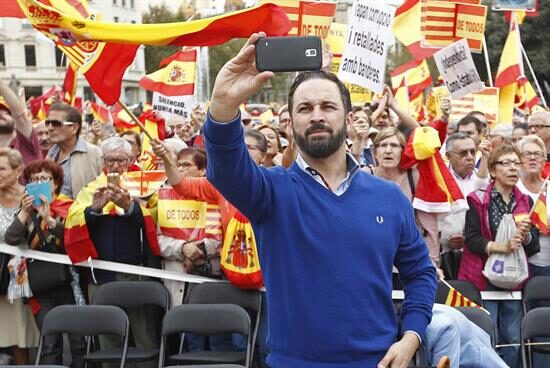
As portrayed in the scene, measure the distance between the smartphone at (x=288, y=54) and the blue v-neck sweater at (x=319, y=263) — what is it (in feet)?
1.12

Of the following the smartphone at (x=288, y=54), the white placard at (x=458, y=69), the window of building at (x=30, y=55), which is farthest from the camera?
the window of building at (x=30, y=55)

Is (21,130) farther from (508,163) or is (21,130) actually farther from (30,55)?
(30,55)

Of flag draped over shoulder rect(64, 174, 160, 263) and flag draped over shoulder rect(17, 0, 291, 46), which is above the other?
flag draped over shoulder rect(17, 0, 291, 46)

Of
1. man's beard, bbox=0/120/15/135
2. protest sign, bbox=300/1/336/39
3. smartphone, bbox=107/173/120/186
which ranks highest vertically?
protest sign, bbox=300/1/336/39

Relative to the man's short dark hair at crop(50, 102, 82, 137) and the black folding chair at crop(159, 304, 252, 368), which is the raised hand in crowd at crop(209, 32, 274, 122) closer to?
the black folding chair at crop(159, 304, 252, 368)

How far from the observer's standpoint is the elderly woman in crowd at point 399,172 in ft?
21.9

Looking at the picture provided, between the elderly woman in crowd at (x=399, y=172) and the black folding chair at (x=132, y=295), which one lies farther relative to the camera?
the black folding chair at (x=132, y=295)

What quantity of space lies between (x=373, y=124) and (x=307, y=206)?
682 cm

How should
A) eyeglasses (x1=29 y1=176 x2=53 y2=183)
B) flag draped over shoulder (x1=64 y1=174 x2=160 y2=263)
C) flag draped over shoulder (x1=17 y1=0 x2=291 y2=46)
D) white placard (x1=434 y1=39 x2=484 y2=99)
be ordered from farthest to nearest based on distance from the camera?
white placard (x1=434 y1=39 x2=484 y2=99) < eyeglasses (x1=29 y1=176 x2=53 y2=183) < flag draped over shoulder (x1=64 y1=174 x2=160 y2=263) < flag draped over shoulder (x1=17 y1=0 x2=291 y2=46)

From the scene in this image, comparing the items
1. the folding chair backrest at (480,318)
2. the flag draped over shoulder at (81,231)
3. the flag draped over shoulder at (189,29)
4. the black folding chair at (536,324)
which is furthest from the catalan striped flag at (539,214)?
the flag draped over shoulder at (81,231)

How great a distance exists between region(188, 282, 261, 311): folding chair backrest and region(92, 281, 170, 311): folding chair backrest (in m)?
0.25

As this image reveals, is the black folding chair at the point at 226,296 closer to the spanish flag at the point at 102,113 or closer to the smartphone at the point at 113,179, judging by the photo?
the smartphone at the point at 113,179

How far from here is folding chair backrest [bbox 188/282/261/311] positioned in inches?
264

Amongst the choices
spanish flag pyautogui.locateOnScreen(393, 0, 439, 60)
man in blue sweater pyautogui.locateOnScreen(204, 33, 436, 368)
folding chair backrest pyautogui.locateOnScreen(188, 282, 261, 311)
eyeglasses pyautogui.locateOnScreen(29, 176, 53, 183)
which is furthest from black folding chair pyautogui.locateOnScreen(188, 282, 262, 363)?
spanish flag pyautogui.locateOnScreen(393, 0, 439, 60)
